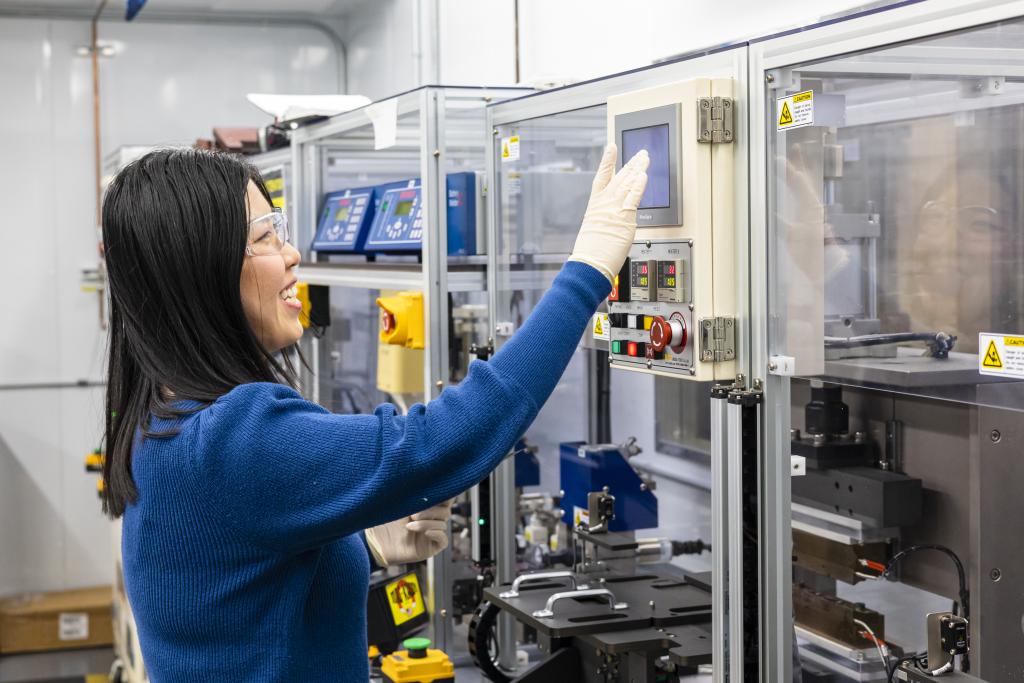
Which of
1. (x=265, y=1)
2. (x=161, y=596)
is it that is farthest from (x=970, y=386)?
(x=265, y=1)

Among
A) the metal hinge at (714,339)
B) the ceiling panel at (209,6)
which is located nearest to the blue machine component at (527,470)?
the metal hinge at (714,339)

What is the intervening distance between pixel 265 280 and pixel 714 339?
2.22 feet

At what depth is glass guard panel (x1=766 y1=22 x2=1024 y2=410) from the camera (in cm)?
147

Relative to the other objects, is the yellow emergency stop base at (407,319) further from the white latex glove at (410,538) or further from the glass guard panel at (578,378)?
the white latex glove at (410,538)

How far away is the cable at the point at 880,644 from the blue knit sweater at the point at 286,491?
917 mm

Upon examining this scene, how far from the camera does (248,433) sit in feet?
3.86

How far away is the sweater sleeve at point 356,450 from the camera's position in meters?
1.16

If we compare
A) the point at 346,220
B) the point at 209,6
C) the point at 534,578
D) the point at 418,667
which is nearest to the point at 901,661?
the point at 534,578

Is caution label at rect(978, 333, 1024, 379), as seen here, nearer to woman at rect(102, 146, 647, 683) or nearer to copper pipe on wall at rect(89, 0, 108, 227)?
woman at rect(102, 146, 647, 683)

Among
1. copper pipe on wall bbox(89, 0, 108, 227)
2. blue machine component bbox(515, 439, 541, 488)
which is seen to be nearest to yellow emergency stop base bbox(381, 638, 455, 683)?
blue machine component bbox(515, 439, 541, 488)

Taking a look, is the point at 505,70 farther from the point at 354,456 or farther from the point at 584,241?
the point at 354,456

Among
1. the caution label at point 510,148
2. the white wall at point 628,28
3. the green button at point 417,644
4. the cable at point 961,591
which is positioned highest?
the white wall at point 628,28

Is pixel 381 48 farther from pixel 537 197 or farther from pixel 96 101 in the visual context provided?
pixel 537 197

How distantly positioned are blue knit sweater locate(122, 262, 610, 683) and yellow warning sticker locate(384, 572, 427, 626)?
4.13ft
